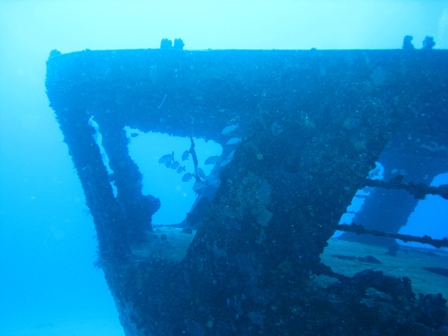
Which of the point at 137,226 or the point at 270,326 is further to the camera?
the point at 137,226

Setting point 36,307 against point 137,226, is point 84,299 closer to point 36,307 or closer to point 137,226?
point 36,307

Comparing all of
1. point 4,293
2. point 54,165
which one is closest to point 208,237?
point 4,293

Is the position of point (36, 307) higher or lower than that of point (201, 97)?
higher

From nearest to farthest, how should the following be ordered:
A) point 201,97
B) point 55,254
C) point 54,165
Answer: point 201,97
point 55,254
point 54,165

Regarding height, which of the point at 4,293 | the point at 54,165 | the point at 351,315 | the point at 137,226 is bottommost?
the point at 351,315

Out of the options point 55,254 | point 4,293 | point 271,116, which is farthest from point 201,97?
point 55,254

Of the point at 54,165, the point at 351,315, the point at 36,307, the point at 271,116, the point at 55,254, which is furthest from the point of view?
the point at 54,165

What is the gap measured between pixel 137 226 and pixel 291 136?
2.87 metres

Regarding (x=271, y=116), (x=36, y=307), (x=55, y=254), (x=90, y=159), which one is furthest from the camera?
(x=55, y=254)

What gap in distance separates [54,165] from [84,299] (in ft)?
305

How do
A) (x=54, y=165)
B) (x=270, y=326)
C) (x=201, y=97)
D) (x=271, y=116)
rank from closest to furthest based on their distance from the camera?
1. (x=270, y=326)
2. (x=271, y=116)
3. (x=201, y=97)
4. (x=54, y=165)

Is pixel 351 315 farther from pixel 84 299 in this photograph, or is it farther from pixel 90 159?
pixel 84 299

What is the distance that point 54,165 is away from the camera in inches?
5768

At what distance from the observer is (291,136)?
7.68 feet
